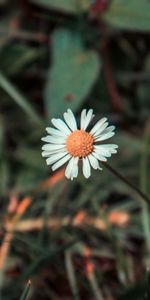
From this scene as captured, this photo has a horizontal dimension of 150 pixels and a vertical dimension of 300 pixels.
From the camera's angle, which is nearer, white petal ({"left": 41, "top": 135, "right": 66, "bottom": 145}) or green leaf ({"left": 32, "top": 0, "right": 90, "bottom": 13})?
white petal ({"left": 41, "top": 135, "right": 66, "bottom": 145})

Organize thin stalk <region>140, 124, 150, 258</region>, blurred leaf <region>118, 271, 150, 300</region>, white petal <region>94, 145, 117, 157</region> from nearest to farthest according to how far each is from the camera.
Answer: white petal <region>94, 145, 117, 157</region>, blurred leaf <region>118, 271, 150, 300</region>, thin stalk <region>140, 124, 150, 258</region>

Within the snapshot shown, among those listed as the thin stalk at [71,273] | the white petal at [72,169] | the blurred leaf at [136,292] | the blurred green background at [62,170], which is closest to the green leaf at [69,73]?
the blurred green background at [62,170]

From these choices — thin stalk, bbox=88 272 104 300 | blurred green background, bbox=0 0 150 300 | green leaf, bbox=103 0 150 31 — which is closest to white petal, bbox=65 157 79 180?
blurred green background, bbox=0 0 150 300

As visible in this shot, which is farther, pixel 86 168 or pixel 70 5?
pixel 70 5

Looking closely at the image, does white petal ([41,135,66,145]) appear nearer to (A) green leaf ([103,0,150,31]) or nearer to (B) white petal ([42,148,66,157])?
(B) white petal ([42,148,66,157])

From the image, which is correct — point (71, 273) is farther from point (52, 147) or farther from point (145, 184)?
point (52, 147)

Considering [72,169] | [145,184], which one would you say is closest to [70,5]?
[145,184]
